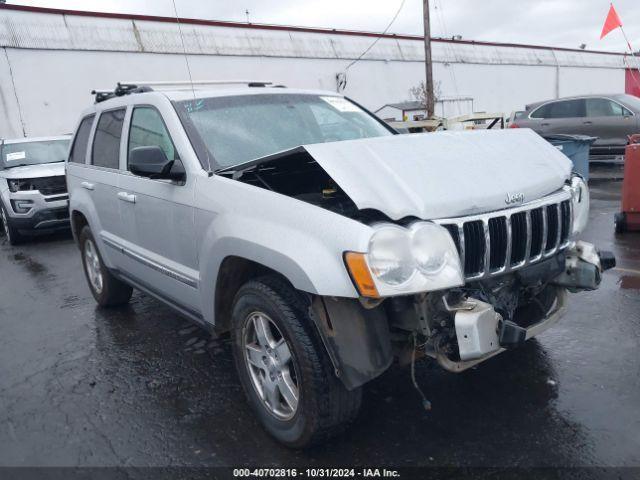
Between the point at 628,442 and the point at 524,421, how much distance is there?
1.60 ft

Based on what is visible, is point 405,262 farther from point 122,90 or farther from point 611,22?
point 611,22

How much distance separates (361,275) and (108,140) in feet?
10.5

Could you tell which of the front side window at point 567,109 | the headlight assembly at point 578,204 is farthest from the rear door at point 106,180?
the front side window at point 567,109

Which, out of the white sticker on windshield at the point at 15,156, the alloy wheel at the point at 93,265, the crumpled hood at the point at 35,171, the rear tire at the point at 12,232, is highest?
the white sticker on windshield at the point at 15,156

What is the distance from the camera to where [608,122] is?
13.3m

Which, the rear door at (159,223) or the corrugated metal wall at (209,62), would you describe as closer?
the rear door at (159,223)

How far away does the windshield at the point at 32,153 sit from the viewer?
10336 millimetres

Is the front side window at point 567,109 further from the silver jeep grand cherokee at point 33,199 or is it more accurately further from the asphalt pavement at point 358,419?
the silver jeep grand cherokee at point 33,199

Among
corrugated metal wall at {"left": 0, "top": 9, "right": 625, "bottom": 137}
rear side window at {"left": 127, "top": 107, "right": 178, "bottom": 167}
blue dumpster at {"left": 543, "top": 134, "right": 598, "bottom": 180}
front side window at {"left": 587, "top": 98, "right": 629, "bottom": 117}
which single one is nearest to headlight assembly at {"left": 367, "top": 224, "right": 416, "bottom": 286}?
rear side window at {"left": 127, "top": 107, "right": 178, "bottom": 167}

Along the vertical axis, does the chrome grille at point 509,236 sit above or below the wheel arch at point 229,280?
above

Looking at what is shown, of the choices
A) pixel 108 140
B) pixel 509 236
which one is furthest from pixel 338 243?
pixel 108 140

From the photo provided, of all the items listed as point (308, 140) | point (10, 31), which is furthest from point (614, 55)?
point (308, 140)

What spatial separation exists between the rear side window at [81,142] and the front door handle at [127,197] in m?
1.24

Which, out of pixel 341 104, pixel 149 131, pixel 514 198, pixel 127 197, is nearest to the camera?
pixel 514 198
